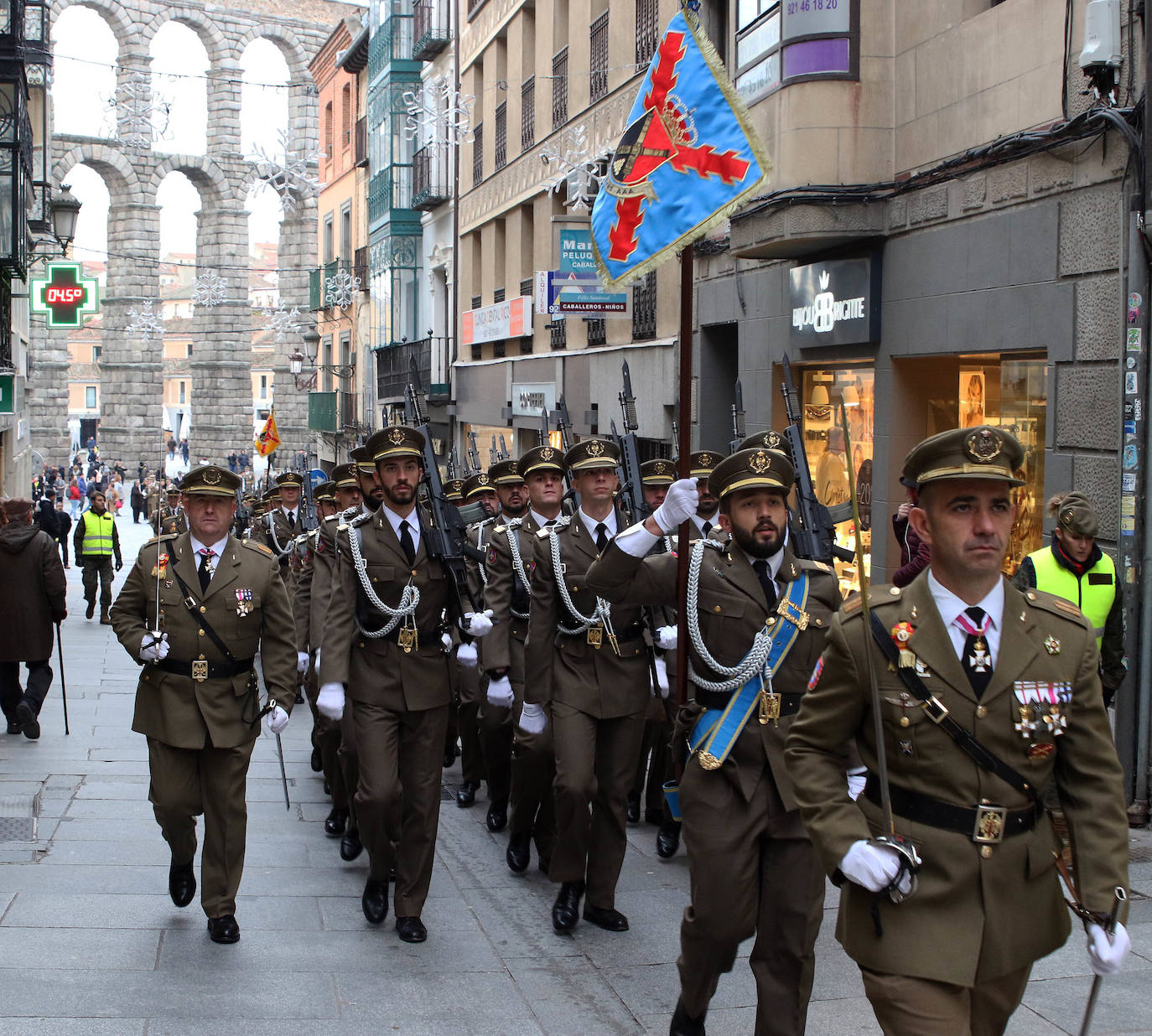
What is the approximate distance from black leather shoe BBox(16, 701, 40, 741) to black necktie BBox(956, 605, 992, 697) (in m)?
9.50

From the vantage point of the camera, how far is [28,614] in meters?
11.9

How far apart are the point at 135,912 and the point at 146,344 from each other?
5404cm

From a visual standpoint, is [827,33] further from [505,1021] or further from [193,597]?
[505,1021]

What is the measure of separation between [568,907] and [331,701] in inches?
56.1

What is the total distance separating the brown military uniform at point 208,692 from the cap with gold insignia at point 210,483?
235 millimetres

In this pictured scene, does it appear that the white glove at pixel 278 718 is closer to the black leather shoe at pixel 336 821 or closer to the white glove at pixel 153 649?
the white glove at pixel 153 649

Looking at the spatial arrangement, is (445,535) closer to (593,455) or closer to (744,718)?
(593,455)

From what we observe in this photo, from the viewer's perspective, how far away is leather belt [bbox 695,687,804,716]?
5516mm

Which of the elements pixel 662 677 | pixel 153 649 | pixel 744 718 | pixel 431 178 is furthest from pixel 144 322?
pixel 744 718

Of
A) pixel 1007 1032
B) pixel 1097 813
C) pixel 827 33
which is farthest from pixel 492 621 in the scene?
pixel 827 33

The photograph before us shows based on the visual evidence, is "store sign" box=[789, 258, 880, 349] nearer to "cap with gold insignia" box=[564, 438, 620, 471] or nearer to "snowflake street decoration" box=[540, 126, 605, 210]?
"snowflake street decoration" box=[540, 126, 605, 210]

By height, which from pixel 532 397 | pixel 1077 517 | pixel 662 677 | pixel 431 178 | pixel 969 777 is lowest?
pixel 662 677

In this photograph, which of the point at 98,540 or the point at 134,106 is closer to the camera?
the point at 98,540

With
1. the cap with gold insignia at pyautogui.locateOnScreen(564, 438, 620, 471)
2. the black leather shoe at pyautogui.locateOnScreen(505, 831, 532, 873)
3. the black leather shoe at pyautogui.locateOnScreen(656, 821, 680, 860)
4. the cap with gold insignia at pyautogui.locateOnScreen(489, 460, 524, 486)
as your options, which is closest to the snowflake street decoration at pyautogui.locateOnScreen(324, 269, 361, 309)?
the cap with gold insignia at pyautogui.locateOnScreen(489, 460, 524, 486)
